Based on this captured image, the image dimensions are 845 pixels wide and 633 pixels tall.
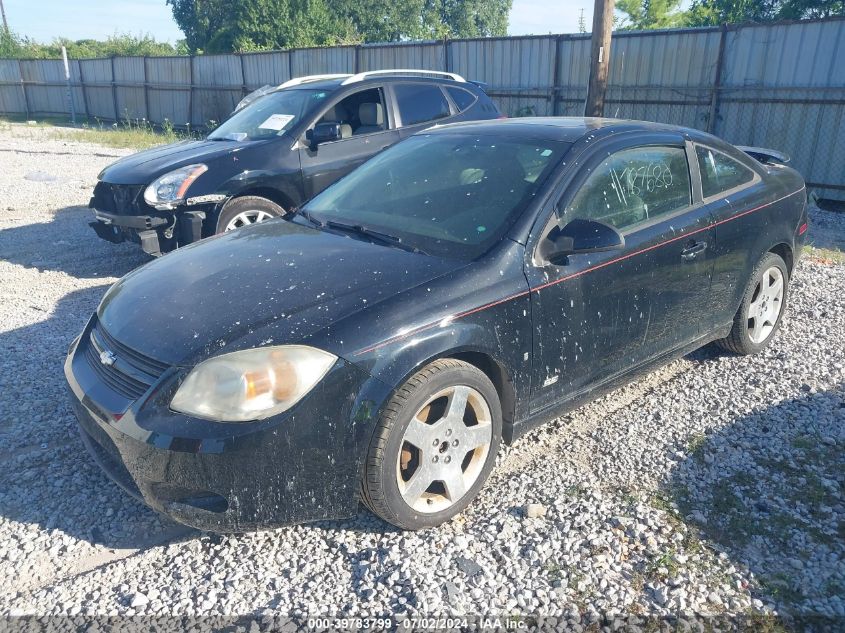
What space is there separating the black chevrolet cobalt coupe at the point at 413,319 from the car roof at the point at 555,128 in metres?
0.02

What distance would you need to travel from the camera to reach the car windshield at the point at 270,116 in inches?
277

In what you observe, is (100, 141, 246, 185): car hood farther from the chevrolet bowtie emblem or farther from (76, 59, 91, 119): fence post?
(76, 59, 91, 119): fence post

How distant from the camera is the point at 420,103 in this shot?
25.1 feet

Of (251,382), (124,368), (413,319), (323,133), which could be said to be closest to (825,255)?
(323,133)

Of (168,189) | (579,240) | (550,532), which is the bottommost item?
(550,532)

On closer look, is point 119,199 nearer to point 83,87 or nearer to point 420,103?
point 420,103

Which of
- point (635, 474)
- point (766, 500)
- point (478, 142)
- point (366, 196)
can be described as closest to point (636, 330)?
point (635, 474)

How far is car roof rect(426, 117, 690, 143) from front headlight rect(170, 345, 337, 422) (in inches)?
75.2

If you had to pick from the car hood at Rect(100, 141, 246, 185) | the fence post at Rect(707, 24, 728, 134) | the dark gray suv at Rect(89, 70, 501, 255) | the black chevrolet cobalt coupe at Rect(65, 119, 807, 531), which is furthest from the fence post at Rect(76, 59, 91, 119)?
the black chevrolet cobalt coupe at Rect(65, 119, 807, 531)

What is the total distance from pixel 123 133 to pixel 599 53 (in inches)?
614

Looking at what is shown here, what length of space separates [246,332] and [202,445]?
47 cm

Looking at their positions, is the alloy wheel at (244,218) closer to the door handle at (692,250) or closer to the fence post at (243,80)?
the door handle at (692,250)

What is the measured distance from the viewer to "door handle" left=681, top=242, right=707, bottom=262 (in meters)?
3.85

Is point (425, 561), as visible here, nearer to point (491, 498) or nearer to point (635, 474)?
point (491, 498)
